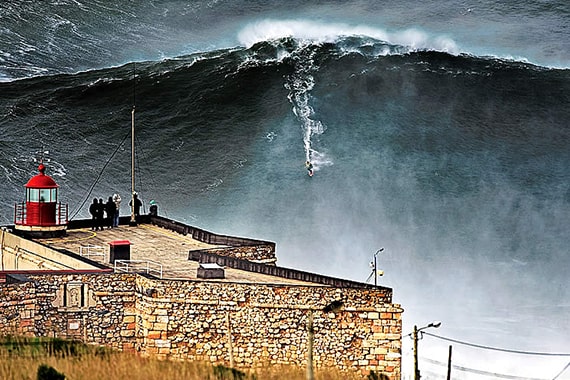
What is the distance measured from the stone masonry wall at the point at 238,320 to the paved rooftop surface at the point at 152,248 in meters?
1.45

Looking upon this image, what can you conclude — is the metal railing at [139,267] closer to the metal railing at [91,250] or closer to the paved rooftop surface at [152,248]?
the paved rooftop surface at [152,248]

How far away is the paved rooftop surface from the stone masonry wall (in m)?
1.45

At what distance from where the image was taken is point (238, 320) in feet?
104

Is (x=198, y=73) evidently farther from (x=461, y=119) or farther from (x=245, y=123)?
(x=461, y=119)

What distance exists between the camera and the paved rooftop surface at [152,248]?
33.8 metres

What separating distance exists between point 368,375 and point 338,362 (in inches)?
30.8

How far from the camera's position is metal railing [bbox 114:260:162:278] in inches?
1321

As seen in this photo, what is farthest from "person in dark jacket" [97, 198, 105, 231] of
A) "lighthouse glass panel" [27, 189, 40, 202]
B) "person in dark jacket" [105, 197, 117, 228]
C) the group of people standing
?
"lighthouse glass panel" [27, 189, 40, 202]

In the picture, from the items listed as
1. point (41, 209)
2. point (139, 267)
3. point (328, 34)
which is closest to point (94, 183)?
point (328, 34)

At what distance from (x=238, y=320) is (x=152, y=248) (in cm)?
653

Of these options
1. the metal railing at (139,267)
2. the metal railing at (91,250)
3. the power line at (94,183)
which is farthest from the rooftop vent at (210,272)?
the power line at (94,183)

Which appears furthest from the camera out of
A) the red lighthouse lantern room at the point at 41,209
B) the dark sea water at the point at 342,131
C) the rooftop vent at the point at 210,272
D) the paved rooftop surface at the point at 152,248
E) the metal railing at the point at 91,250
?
the dark sea water at the point at 342,131

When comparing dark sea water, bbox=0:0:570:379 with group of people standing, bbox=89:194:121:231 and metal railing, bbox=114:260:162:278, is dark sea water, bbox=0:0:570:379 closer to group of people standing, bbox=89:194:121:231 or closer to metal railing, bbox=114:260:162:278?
group of people standing, bbox=89:194:121:231

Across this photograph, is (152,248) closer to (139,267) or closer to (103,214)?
(139,267)
